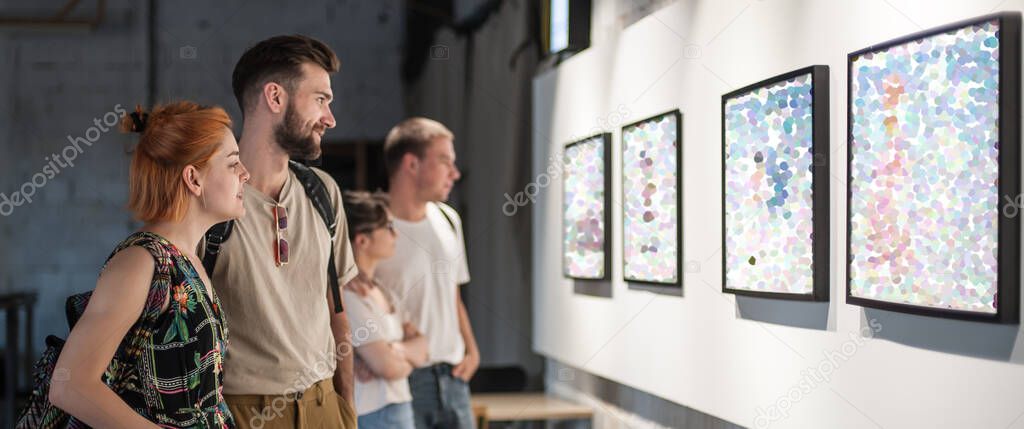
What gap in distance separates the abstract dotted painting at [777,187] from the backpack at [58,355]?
1.66 metres

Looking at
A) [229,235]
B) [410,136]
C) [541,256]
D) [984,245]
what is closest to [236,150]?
[229,235]

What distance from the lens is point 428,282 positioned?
13.7ft

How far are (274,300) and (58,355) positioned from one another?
55cm

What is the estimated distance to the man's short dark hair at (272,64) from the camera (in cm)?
258

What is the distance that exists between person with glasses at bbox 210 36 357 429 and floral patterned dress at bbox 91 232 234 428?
287 millimetres

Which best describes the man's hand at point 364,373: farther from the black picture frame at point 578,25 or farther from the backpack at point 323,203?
the black picture frame at point 578,25

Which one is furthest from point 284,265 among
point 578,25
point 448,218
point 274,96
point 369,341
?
point 578,25

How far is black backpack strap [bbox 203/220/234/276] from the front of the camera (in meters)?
2.34

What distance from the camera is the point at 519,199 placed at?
6.03 metres

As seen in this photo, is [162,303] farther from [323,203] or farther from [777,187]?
[777,187]

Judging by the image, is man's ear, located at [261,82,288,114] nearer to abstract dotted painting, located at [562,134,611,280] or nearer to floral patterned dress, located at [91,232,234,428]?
floral patterned dress, located at [91,232,234,428]

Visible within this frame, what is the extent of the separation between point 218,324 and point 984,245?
59.3 inches

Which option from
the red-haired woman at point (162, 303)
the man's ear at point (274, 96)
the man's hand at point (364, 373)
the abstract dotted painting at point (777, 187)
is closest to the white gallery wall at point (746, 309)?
the abstract dotted painting at point (777, 187)

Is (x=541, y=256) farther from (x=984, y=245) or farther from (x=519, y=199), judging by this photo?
(x=984, y=245)
